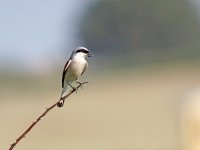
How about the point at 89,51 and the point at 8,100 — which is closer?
the point at 89,51

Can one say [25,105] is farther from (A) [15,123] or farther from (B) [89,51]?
(B) [89,51]

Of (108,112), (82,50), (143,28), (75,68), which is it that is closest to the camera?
(82,50)

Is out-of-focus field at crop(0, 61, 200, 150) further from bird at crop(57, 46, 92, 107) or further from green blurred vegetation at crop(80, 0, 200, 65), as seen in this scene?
bird at crop(57, 46, 92, 107)

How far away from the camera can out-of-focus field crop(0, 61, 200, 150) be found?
46.7 feet

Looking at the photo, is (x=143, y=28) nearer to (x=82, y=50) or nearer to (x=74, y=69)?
(x=74, y=69)

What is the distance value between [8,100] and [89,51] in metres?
17.4

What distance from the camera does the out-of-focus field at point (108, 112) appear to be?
14.2 m

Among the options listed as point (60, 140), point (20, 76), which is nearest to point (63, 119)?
point (60, 140)

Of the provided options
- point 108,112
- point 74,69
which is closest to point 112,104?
point 108,112

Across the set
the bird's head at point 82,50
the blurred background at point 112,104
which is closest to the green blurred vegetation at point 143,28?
the blurred background at point 112,104

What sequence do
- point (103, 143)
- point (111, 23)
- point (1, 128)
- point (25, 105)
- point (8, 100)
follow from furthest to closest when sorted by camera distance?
point (111, 23), point (8, 100), point (25, 105), point (1, 128), point (103, 143)

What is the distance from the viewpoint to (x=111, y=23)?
104ft

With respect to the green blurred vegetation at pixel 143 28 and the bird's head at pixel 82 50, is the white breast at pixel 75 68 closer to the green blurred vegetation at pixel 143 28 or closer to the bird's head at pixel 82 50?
the bird's head at pixel 82 50

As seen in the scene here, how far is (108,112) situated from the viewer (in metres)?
17.8
